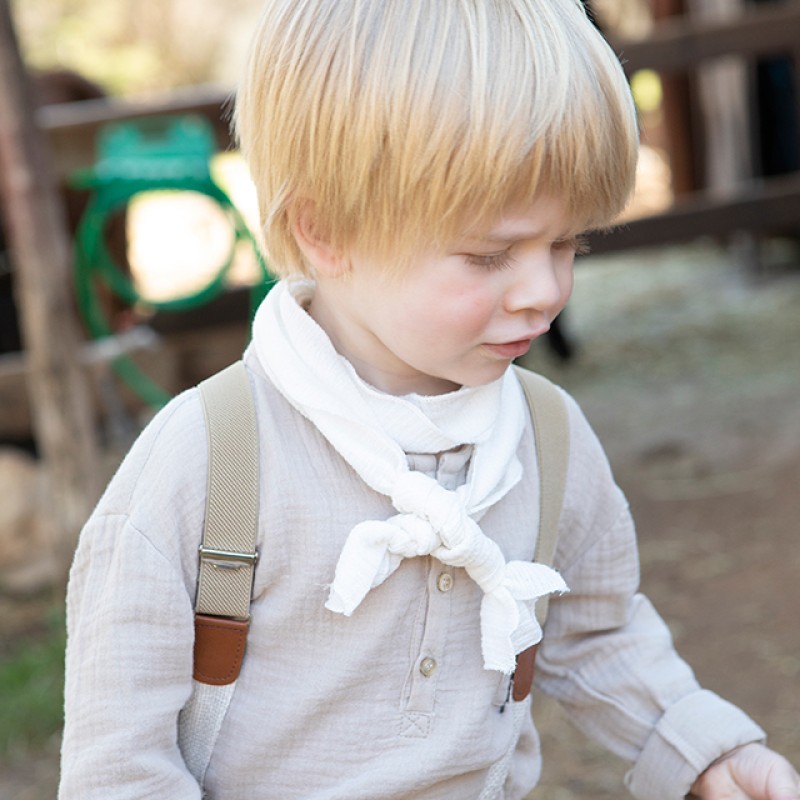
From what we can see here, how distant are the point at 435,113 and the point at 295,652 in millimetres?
510

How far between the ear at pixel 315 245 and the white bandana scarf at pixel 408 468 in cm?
7

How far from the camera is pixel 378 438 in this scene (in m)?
1.22

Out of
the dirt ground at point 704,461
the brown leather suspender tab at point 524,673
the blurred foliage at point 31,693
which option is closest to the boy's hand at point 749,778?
the brown leather suspender tab at point 524,673

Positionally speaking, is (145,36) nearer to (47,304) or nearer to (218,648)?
(47,304)

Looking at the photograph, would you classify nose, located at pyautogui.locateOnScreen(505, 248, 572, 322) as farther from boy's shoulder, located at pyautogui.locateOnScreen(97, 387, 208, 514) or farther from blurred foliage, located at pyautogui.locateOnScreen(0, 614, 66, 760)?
blurred foliage, located at pyautogui.locateOnScreen(0, 614, 66, 760)

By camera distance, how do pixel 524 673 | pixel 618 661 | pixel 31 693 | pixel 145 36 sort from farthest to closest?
pixel 145 36, pixel 31 693, pixel 618 661, pixel 524 673

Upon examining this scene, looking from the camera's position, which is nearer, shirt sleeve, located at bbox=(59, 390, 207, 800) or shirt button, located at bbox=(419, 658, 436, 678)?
shirt sleeve, located at bbox=(59, 390, 207, 800)

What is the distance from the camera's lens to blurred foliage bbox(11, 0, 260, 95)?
47.3ft

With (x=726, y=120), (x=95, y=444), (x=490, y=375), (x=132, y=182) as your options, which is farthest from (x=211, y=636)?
(x=726, y=120)

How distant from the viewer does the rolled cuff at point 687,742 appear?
1.38m

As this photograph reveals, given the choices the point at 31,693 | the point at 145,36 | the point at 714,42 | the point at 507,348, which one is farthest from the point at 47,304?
the point at 145,36

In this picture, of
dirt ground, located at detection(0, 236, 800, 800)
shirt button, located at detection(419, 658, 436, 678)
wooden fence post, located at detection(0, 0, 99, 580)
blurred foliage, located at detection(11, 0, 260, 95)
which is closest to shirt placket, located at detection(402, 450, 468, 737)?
shirt button, located at detection(419, 658, 436, 678)

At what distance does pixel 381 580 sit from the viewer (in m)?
1.19

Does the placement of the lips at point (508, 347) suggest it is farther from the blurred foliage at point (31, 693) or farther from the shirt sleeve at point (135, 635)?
the blurred foliage at point (31, 693)
